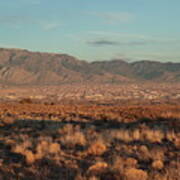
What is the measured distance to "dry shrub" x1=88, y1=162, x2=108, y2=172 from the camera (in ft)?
30.6

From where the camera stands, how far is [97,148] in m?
12.1

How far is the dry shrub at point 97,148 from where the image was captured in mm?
11839

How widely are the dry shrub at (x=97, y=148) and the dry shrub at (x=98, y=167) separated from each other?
2030mm

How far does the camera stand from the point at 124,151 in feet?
39.1

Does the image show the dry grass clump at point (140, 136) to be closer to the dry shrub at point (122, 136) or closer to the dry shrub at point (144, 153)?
the dry shrub at point (122, 136)

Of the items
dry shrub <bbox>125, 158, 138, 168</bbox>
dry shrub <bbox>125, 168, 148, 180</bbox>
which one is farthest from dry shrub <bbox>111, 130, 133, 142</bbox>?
dry shrub <bbox>125, 168, 148, 180</bbox>

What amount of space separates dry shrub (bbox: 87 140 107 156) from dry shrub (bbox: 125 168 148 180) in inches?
122

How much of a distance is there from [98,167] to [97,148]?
2.61 m

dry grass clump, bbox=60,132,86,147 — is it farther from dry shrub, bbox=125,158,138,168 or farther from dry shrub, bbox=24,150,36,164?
dry shrub, bbox=125,158,138,168

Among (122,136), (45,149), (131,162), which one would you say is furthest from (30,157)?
(122,136)

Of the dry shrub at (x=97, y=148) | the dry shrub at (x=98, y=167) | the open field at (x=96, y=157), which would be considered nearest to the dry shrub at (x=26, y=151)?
the open field at (x=96, y=157)

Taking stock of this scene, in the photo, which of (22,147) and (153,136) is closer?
(22,147)

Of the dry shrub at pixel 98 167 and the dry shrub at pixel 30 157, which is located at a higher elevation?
the dry shrub at pixel 98 167

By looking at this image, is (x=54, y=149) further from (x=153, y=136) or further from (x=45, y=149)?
(x=153, y=136)
